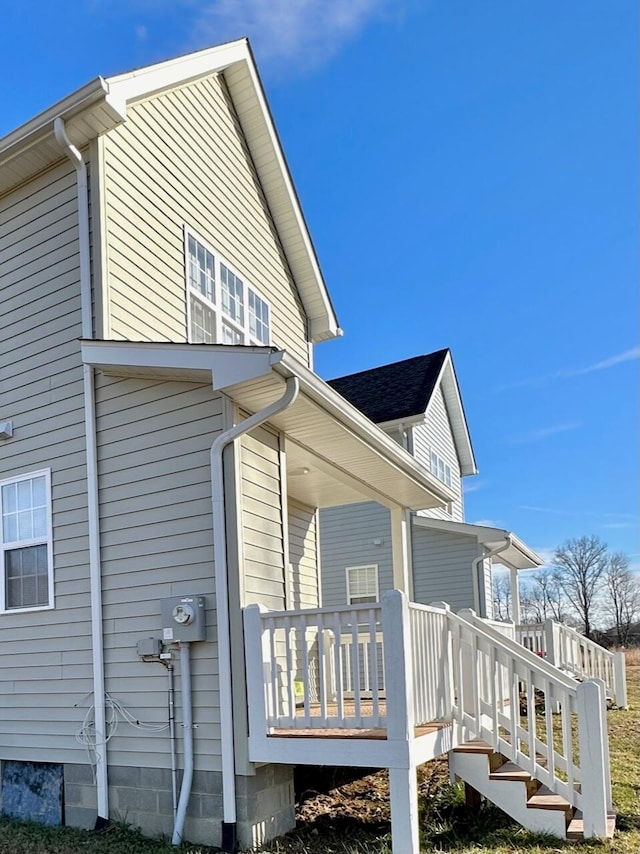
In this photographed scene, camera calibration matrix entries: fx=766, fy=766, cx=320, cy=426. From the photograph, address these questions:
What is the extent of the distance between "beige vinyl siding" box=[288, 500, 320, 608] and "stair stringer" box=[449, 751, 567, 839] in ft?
10.6

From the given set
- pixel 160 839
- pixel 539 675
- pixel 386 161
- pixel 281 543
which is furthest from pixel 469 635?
pixel 386 161

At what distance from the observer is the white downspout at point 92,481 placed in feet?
20.7

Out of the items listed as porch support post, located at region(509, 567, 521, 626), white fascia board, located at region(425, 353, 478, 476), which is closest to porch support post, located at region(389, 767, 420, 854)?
porch support post, located at region(509, 567, 521, 626)

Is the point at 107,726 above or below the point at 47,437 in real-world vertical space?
below

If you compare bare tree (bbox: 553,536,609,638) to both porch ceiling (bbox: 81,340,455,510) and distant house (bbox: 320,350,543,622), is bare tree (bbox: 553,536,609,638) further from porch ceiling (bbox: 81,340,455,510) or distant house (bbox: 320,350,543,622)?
porch ceiling (bbox: 81,340,455,510)

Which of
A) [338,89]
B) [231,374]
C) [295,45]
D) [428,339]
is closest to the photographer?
[231,374]

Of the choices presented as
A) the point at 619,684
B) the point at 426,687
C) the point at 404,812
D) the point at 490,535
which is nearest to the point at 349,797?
the point at 426,687

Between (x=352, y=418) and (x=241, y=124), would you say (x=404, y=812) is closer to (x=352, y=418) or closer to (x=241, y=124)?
(x=352, y=418)

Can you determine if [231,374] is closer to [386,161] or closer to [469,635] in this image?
[469,635]

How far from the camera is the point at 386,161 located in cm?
1791

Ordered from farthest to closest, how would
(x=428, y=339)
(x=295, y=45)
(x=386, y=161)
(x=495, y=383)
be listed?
(x=495, y=383)
(x=428, y=339)
(x=386, y=161)
(x=295, y=45)

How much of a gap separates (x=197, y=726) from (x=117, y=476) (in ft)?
7.11

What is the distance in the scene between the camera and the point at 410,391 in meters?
16.5

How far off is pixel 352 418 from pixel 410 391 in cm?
1002
